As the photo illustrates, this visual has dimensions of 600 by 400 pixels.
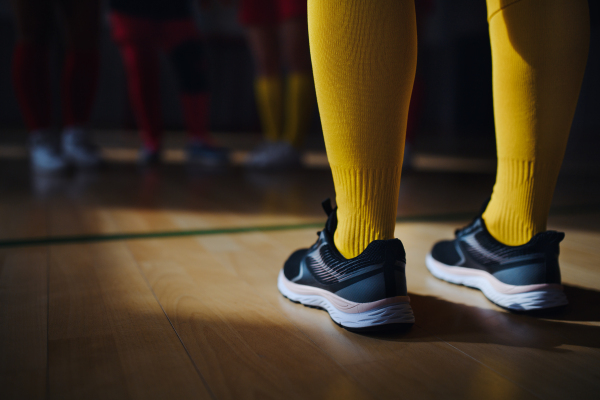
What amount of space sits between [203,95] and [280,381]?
5.79 feet

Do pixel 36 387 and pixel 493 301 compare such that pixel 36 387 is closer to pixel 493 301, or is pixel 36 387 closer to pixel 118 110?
pixel 493 301

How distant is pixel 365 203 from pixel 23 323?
0.35 m

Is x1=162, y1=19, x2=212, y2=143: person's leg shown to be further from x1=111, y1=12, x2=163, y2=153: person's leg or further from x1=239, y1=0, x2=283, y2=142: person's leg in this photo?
x1=239, y1=0, x2=283, y2=142: person's leg

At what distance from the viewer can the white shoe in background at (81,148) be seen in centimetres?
171

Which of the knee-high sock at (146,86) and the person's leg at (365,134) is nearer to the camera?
the person's leg at (365,134)

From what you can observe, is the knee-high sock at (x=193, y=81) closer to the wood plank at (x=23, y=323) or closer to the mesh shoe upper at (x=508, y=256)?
the wood plank at (x=23, y=323)

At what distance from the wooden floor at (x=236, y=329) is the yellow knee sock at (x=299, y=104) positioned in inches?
37.4

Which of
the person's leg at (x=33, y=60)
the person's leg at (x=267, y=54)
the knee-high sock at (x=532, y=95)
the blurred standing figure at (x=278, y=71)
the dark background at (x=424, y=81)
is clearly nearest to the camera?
the knee-high sock at (x=532, y=95)

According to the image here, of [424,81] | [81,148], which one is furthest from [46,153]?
[424,81]

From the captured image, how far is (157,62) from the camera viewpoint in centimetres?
191

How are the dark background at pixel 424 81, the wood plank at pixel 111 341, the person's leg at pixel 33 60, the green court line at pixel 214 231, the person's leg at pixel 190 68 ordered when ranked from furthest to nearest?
the dark background at pixel 424 81 < the person's leg at pixel 190 68 < the person's leg at pixel 33 60 < the green court line at pixel 214 231 < the wood plank at pixel 111 341

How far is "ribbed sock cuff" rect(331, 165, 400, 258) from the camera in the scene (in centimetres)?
45

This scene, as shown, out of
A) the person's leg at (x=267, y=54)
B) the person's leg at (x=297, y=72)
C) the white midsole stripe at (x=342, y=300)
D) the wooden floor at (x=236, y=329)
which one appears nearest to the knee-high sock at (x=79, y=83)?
the person's leg at (x=267, y=54)

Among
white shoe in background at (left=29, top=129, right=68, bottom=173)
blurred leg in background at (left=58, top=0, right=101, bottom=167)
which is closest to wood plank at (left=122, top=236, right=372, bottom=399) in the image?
white shoe in background at (left=29, top=129, right=68, bottom=173)
